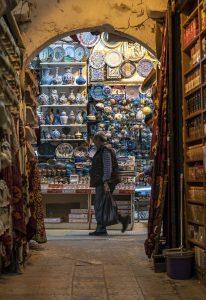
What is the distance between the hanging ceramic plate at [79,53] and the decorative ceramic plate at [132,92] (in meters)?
1.21

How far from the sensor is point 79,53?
12.0m

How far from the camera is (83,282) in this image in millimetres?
4656

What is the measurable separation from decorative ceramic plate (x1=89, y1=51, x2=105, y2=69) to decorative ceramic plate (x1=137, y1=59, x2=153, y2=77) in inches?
32.3

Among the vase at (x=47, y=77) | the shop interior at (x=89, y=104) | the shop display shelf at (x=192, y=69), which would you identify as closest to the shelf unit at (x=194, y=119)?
the shop display shelf at (x=192, y=69)

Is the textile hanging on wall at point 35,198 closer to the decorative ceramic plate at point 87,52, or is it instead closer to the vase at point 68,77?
the vase at point 68,77

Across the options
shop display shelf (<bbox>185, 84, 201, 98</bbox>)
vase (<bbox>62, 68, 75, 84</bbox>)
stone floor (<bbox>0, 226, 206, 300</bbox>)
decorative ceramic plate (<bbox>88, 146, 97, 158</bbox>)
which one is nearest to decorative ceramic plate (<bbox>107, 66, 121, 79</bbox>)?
vase (<bbox>62, 68, 75, 84</bbox>)

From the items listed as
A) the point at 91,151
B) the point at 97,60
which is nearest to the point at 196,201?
the point at 91,151

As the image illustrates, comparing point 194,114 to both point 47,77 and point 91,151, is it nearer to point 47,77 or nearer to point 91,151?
point 91,151

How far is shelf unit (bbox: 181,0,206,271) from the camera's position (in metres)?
4.63

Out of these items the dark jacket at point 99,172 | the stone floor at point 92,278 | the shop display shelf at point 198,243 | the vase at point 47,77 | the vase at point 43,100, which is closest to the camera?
the stone floor at point 92,278

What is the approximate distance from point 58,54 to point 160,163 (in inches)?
278

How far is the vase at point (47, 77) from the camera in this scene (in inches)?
466

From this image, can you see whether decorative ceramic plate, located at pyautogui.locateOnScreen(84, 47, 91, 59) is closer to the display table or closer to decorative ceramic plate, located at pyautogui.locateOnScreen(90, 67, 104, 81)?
decorative ceramic plate, located at pyautogui.locateOnScreen(90, 67, 104, 81)

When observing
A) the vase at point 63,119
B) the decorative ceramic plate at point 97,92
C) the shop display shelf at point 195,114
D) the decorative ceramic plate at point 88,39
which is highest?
the decorative ceramic plate at point 88,39
